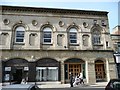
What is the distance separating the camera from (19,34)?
825 inches

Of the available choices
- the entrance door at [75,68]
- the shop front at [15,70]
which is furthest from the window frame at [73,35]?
the shop front at [15,70]

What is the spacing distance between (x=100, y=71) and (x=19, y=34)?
12129 millimetres

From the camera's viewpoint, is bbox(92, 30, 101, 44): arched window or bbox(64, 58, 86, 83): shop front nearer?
bbox(64, 58, 86, 83): shop front

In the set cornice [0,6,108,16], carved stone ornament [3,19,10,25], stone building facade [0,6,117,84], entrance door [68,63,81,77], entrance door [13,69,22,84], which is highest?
cornice [0,6,108,16]

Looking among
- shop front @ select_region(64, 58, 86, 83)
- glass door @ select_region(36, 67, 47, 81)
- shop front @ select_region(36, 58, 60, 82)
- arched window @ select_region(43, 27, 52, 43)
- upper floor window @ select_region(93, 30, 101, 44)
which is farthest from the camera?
upper floor window @ select_region(93, 30, 101, 44)

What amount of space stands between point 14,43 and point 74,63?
27.3ft

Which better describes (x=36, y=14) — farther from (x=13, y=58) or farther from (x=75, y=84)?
(x=75, y=84)

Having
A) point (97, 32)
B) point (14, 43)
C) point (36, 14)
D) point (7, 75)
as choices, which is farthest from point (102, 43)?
point (7, 75)

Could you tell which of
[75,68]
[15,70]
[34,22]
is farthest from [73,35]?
[15,70]

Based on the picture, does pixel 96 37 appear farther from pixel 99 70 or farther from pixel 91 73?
pixel 91 73

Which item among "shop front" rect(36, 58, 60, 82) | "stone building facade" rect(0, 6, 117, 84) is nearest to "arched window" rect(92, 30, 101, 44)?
"stone building facade" rect(0, 6, 117, 84)

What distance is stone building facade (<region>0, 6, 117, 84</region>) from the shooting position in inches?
787

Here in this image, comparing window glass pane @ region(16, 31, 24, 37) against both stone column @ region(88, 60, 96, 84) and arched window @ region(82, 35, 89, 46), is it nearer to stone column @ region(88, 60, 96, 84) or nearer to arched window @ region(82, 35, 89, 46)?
arched window @ region(82, 35, 89, 46)

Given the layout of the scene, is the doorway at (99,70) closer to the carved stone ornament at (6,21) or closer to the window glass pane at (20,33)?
the window glass pane at (20,33)
